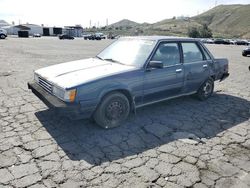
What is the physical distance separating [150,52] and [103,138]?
193 centimetres

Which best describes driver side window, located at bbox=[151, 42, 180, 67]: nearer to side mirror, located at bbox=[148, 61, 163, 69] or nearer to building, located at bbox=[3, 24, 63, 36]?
side mirror, located at bbox=[148, 61, 163, 69]

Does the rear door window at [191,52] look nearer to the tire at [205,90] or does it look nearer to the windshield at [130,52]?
the tire at [205,90]

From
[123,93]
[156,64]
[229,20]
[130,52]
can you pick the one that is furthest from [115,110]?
[229,20]

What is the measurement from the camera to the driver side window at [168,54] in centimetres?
477

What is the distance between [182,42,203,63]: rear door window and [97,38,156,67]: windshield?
100 centimetres

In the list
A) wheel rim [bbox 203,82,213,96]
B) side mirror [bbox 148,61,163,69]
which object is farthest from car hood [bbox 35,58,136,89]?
wheel rim [bbox 203,82,213,96]

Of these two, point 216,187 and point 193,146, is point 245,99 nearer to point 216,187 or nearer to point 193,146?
point 193,146

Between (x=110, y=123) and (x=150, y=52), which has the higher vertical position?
(x=150, y=52)

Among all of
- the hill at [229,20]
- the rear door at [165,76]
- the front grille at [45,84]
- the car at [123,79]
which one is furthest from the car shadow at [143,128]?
the hill at [229,20]

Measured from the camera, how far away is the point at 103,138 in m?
3.91

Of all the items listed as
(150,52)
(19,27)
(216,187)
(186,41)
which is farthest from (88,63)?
(19,27)

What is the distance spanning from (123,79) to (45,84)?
1.45 meters

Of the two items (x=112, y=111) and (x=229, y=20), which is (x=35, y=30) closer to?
(x=112, y=111)

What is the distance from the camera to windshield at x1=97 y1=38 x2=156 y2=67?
4586mm
